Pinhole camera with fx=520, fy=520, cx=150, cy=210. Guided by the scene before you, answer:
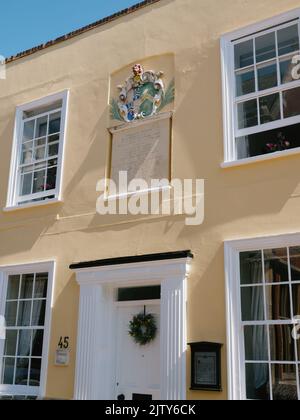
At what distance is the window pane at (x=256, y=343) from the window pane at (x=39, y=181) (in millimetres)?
5261

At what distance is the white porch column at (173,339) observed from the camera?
7.50 meters

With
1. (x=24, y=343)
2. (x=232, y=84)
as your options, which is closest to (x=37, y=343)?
(x=24, y=343)

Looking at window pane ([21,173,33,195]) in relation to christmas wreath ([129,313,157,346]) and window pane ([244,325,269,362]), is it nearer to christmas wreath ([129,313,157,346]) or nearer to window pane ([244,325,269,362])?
christmas wreath ([129,313,157,346])

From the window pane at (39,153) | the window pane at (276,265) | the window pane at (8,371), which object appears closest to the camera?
the window pane at (276,265)

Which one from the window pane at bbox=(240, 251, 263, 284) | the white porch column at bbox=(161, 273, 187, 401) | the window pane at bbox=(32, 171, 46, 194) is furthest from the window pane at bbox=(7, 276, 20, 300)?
the window pane at bbox=(240, 251, 263, 284)

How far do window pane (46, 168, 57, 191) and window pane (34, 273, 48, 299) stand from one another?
1.76 meters

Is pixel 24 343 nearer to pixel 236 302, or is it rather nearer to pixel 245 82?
pixel 236 302

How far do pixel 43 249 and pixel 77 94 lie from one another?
317 cm

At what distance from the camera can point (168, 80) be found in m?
9.23

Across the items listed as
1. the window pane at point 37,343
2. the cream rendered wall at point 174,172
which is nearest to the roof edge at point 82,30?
the cream rendered wall at point 174,172

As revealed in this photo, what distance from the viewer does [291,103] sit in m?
8.05

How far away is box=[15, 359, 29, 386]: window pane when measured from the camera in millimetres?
9312

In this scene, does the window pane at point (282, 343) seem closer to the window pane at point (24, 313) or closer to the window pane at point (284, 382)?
the window pane at point (284, 382)
